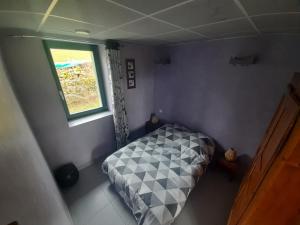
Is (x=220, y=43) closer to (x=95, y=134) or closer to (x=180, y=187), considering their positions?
(x=180, y=187)

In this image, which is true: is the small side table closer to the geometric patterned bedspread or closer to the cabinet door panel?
the geometric patterned bedspread

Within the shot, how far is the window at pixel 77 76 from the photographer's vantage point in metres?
2.00

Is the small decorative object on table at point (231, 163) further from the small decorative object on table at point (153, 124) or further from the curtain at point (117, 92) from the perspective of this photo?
the curtain at point (117, 92)

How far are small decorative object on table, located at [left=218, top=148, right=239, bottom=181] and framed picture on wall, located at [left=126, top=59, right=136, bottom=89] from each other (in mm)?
2217

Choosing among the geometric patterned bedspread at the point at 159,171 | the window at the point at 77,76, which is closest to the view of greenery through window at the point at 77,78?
the window at the point at 77,76

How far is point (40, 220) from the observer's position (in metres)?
0.69

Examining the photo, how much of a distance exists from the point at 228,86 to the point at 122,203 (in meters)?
2.45

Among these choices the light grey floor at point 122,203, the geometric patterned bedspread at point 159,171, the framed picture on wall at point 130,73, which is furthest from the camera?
the framed picture on wall at point 130,73

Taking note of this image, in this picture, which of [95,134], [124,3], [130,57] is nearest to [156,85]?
[130,57]

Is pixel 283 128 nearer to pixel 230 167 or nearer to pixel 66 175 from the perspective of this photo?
pixel 230 167

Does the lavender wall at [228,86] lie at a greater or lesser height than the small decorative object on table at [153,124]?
greater

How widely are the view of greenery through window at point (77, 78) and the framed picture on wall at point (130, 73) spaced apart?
62 cm

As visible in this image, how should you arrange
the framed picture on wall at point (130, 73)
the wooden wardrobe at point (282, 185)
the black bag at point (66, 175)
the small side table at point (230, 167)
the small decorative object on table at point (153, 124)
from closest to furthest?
the wooden wardrobe at point (282, 185)
the black bag at point (66, 175)
the small side table at point (230, 167)
the framed picture on wall at point (130, 73)
the small decorative object on table at point (153, 124)

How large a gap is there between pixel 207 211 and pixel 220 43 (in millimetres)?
2504
